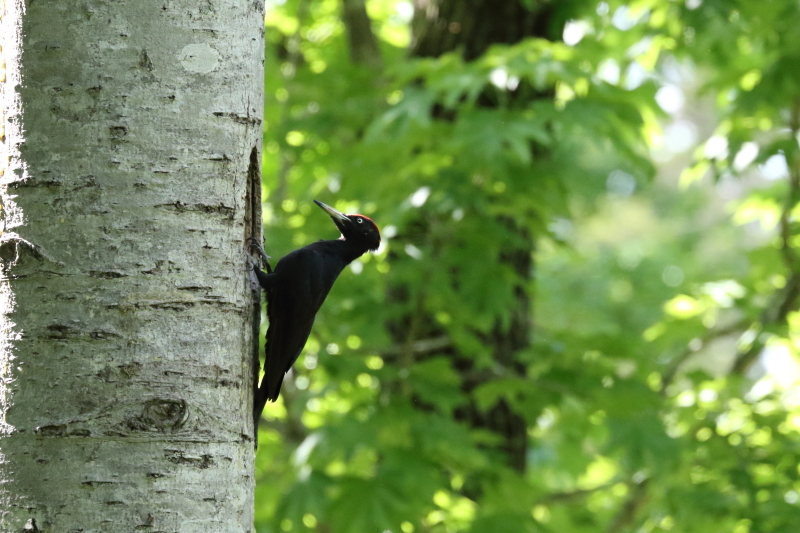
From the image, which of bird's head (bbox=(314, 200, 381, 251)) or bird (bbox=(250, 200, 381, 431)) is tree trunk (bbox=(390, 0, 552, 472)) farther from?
bird (bbox=(250, 200, 381, 431))

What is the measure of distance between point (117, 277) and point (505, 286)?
8.40 ft

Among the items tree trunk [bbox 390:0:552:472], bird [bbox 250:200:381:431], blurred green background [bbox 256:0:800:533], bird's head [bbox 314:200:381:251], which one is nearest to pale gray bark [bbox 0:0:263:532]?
bird [bbox 250:200:381:431]

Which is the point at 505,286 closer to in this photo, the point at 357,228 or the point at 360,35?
the point at 357,228

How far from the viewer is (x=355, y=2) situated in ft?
16.2

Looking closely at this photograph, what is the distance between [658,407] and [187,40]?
3031 millimetres

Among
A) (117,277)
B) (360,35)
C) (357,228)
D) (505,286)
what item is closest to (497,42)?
(360,35)

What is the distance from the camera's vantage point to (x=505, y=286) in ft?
12.3

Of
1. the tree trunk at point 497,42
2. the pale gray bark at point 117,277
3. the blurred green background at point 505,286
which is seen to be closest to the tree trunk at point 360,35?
the blurred green background at point 505,286

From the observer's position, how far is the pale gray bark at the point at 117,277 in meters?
1.34

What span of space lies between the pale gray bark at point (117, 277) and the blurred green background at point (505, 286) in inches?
75.6

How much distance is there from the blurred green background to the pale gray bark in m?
1.92

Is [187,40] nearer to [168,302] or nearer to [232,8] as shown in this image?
[232,8]

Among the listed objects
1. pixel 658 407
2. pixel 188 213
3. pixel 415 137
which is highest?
pixel 415 137

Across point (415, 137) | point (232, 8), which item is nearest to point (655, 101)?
point (415, 137)
